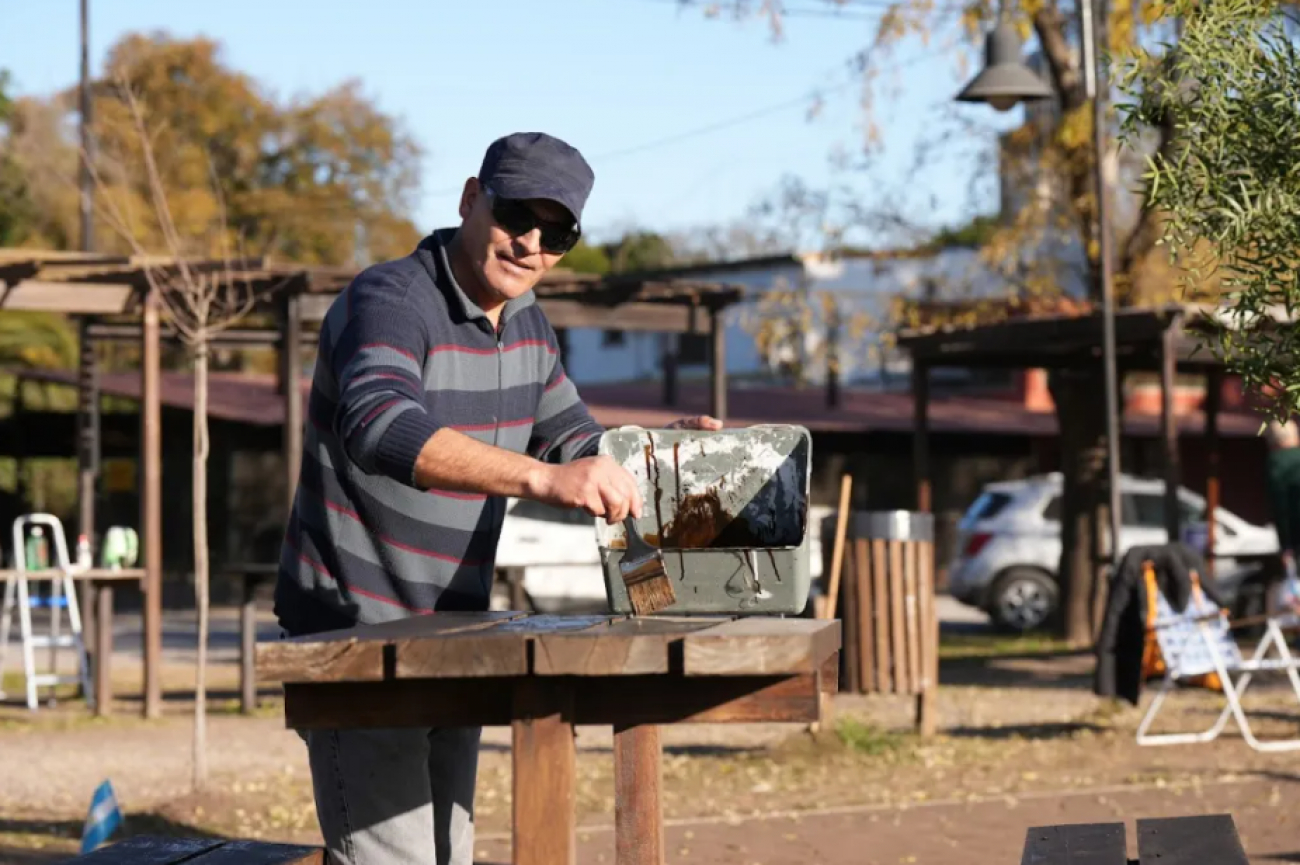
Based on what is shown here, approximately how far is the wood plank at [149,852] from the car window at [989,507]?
1940cm

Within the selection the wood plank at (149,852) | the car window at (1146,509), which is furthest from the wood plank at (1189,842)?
the car window at (1146,509)

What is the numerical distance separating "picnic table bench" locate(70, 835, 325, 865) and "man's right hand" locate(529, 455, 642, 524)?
41.2 inches

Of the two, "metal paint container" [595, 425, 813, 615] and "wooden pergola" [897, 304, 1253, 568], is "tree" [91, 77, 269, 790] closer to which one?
"metal paint container" [595, 425, 813, 615]

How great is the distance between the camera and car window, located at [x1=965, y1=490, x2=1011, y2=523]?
75.8 ft

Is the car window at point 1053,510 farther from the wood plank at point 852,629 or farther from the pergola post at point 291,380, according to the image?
the wood plank at point 852,629

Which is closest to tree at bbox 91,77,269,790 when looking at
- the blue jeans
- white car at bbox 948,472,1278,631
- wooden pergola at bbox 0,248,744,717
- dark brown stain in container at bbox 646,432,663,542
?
wooden pergola at bbox 0,248,744,717

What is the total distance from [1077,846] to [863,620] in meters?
7.37

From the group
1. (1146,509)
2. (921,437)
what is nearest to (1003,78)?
(921,437)

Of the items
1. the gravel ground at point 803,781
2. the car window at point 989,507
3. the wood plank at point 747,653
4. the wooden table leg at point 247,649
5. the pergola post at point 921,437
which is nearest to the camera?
the wood plank at point 747,653

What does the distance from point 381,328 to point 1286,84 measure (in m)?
2.74

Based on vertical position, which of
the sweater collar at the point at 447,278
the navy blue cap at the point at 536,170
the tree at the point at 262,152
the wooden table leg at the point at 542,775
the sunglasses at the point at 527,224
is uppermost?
the tree at the point at 262,152

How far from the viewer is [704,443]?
12.9 ft

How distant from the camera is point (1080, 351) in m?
19.1

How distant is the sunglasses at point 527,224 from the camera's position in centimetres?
374
